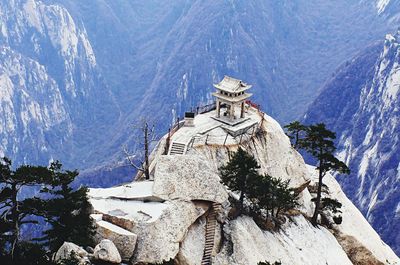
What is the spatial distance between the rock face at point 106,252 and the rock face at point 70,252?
4.66 feet

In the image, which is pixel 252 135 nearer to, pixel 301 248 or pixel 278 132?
pixel 278 132

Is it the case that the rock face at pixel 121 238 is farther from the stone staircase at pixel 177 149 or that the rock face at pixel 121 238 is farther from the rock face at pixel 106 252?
the stone staircase at pixel 177 149

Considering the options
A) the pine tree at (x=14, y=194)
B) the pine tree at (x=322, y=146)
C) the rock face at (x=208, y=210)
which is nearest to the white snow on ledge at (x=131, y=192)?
the rock face at (x=208, y=210)

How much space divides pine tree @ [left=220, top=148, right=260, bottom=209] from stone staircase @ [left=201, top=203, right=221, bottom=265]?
3.30m

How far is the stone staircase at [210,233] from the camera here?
77.7 m

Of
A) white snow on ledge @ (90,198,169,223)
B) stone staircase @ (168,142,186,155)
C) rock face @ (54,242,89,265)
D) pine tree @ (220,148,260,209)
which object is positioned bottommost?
rock face @ (54,242,89,265)

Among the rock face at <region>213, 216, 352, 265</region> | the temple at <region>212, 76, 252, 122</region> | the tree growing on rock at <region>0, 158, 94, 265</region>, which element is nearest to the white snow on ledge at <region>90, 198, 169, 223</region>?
the tree growing on rock at <region>0, 158, 94, 265</region>

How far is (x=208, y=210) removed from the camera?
8212 centimetres

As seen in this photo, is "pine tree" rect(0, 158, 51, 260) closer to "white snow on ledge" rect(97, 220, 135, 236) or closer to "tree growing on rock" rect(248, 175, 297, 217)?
"white snow on ledge" rect(97, 220, 135, 236)

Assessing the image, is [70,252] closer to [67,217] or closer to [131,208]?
[67,217]

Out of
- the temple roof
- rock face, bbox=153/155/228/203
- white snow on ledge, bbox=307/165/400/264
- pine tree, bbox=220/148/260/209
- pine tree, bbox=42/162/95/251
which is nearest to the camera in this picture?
pine tree, bbox=42/162/95/251

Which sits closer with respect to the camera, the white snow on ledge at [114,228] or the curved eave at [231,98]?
the white snow on ledge at [114,228]

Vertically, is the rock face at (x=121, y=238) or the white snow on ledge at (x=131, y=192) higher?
the white snow on ledge at (x=131, y=192)

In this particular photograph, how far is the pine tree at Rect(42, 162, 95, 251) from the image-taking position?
66438mm
